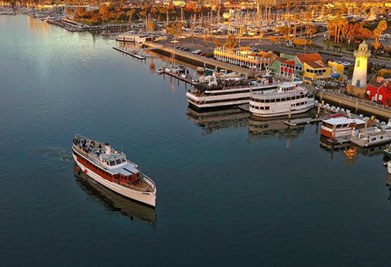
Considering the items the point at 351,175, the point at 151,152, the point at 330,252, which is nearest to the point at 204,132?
the point at 151,152

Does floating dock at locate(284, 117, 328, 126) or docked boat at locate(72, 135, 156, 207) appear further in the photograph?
floating dock at locate(284, 117, 328, 126)

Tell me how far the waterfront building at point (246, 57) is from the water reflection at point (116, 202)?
2844 inches

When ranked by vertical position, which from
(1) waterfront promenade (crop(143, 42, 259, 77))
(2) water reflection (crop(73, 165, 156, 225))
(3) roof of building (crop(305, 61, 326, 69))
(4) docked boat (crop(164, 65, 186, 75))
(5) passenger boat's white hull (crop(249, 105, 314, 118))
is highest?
(3) roof of building (crop(305, 61, 326, 69))

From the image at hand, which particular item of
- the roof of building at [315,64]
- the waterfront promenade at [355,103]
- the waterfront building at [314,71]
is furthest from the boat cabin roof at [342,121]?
the roof of building at [315,64]

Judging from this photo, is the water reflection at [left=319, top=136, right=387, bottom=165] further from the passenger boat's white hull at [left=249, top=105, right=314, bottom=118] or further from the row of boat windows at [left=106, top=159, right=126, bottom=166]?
the row of boat windows at [left=106, top=159, right=126, bottom=166]

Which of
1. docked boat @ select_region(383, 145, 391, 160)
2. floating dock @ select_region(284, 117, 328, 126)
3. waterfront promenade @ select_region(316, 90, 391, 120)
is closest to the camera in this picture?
docked boat @ select_region(383, 145, 391, 160)

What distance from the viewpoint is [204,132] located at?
236ft

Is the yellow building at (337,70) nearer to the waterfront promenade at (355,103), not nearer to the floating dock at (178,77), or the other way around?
the waterfront promenade at (355,103)

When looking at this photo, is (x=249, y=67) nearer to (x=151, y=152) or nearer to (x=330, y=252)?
(x=151, y=152)

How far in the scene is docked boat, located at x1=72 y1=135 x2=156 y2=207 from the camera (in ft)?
157

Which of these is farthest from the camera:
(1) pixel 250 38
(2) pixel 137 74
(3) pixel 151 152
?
(1) pixel 250 38

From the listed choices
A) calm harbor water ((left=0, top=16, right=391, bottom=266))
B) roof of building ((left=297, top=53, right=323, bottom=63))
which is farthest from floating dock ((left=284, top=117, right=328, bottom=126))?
roof of building ((left=297, top=53, right=323, bottom=63))

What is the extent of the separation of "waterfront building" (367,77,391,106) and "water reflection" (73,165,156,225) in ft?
171

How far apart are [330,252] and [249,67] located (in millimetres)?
82638
